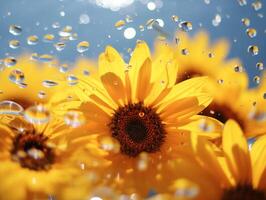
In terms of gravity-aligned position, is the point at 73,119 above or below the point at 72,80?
below

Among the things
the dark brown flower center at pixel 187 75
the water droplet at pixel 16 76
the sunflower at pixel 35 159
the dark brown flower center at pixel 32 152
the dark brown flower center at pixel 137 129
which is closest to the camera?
the sunflower at pixel 35 159

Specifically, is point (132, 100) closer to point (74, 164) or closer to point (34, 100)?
point (34, 100)

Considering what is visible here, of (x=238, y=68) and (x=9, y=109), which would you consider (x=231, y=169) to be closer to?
(x=9, y=109)

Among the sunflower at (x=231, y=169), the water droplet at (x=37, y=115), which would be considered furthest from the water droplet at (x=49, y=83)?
the sunflower at (x=231, y=169)

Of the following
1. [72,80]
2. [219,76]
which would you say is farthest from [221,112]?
[72,80]

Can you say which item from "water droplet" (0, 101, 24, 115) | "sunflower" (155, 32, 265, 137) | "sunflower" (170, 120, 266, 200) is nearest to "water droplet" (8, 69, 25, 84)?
"water droplet" (0, 101, 24, 115)

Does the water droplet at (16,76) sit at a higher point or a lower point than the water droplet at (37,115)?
higher

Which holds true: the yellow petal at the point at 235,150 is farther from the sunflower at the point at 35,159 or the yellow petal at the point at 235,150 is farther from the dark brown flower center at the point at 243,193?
the sunflower at the point at 35,159
